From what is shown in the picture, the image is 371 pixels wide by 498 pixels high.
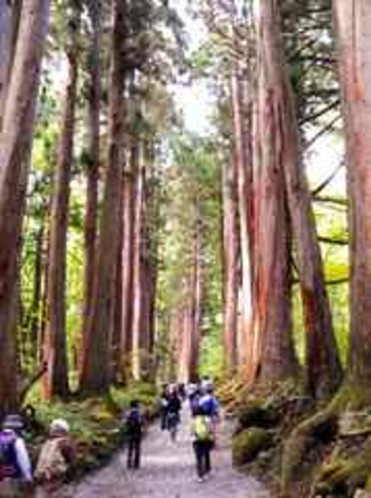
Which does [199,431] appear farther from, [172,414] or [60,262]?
[60,262]

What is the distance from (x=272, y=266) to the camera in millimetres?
20172

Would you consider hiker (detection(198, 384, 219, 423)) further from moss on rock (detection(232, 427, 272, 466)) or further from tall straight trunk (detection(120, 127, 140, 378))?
tall straight trunk (detection(120, 127, 140, 378))

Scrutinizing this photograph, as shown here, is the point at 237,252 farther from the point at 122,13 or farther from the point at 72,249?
the point at 122,13

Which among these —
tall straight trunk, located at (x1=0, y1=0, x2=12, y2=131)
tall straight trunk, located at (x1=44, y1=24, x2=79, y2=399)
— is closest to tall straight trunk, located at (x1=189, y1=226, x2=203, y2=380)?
tall straight trunk, located at (x1=44, y1=24, x2=79, y2=399)

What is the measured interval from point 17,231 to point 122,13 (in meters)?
12.5

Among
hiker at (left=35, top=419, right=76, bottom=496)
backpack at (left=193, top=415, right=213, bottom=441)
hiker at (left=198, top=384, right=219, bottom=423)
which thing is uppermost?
hiker at (left=198, top=384, right=219, bottom=423)

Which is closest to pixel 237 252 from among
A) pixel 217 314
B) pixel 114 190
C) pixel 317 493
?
pixel 114 190

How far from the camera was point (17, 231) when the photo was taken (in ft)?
46.1

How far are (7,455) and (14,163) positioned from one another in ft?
18.5

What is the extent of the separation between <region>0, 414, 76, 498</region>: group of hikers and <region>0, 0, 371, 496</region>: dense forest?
10.7 ft

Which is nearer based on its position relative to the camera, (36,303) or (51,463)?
(51,463)

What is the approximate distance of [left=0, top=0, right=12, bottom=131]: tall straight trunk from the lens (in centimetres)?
1421

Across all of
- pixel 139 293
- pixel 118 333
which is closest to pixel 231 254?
pixel 139 293

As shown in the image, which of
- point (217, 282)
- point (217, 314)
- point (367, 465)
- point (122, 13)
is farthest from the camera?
point (217, 314)
